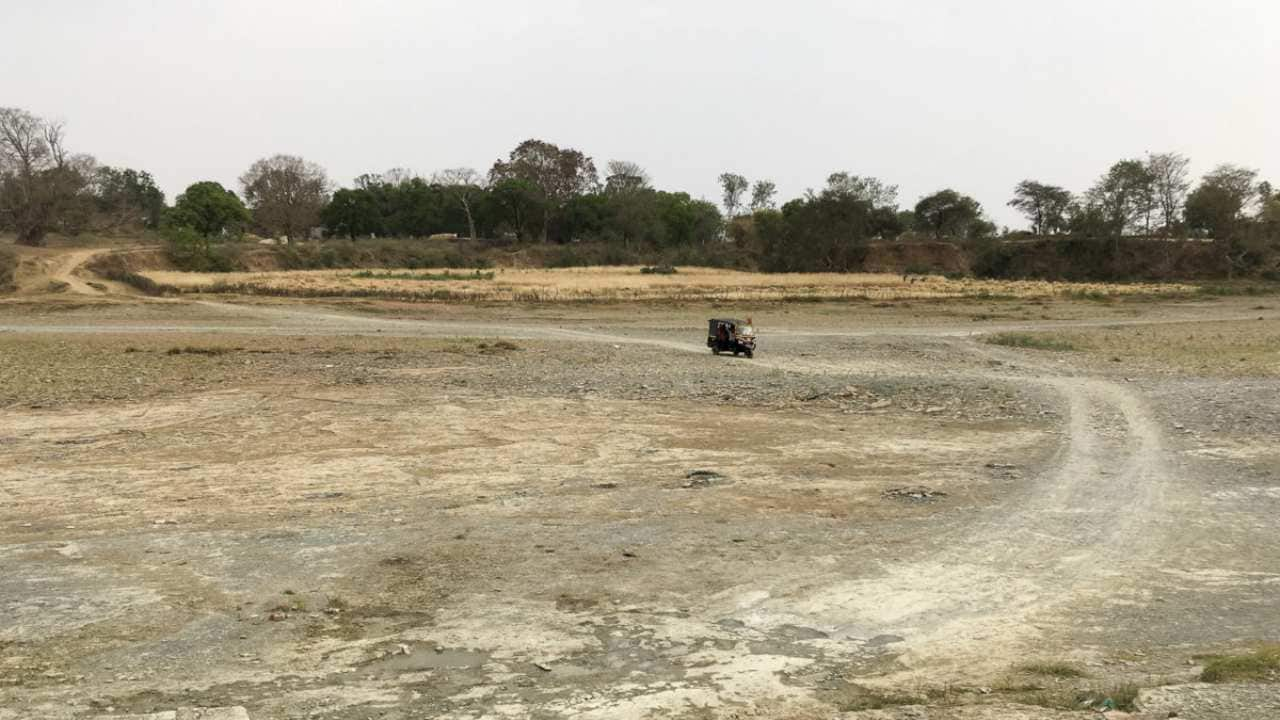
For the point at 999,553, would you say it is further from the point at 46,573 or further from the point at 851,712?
the point at 46,573

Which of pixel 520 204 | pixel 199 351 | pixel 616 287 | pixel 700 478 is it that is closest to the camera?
pixel 700 478

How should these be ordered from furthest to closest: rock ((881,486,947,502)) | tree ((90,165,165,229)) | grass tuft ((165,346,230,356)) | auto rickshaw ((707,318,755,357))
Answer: tree ((90,165,165,229)) → auto rickshaw ((707,318,755,357)) → grass tuft ((165,346,230,356)) → rock ((881,486,947,502))

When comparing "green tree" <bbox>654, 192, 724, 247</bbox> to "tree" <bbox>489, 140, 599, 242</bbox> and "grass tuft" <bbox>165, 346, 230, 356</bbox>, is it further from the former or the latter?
"grass tuft" <bbox>165, 346, 230, 356</bbox>

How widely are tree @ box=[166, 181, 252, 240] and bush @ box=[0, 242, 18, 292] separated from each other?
34.1m

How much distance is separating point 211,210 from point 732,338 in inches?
3474

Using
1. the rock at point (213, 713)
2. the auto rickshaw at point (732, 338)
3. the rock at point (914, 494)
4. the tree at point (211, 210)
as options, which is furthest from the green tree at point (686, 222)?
the rock at point (213, 713)

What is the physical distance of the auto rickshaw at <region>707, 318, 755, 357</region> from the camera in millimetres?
30516

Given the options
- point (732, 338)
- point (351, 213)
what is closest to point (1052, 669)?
point (732, 338)

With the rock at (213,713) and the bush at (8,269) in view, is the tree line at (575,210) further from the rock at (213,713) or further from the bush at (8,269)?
the rock at (213,713)

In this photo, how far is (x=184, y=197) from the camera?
10069 centimetres

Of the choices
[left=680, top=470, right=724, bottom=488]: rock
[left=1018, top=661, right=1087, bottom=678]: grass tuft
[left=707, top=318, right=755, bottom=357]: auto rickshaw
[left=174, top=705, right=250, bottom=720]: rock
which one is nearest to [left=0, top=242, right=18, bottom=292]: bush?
[left=707, top=318, right=755, bottom=357]: auto rickshaw

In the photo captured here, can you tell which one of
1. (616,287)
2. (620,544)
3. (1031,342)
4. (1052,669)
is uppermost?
(616,287)

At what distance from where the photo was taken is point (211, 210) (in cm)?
10056

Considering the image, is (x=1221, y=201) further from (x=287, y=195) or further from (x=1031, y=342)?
(x=287, y=195)
